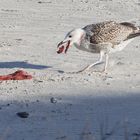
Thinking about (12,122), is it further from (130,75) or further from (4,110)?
(130,75)

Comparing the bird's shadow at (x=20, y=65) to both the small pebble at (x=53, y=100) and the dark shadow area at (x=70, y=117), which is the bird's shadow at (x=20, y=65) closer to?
the dark shadow area at (x=70, y=117)

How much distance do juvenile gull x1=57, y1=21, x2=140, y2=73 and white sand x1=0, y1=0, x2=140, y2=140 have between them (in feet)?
1.31

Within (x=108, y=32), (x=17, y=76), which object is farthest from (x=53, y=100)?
(x=108, y=32)

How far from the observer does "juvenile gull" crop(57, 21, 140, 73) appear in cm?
1210

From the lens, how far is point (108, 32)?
1224 cm

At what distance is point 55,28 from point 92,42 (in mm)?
5314

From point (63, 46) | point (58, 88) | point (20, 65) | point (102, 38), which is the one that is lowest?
point (20, 65)

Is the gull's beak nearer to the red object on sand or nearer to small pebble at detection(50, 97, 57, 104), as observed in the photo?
the red object on sand

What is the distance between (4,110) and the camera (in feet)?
30.3

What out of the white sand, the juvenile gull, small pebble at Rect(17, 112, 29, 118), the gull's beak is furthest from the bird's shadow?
small pebble at Rect(17, 112, 29, 118)

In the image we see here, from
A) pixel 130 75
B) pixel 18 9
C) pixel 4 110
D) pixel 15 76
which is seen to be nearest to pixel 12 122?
pixel 4 110

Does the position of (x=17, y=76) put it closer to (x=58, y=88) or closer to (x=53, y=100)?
(x=58, y=88)

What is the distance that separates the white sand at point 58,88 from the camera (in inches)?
328

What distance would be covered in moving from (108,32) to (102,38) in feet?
0.63
